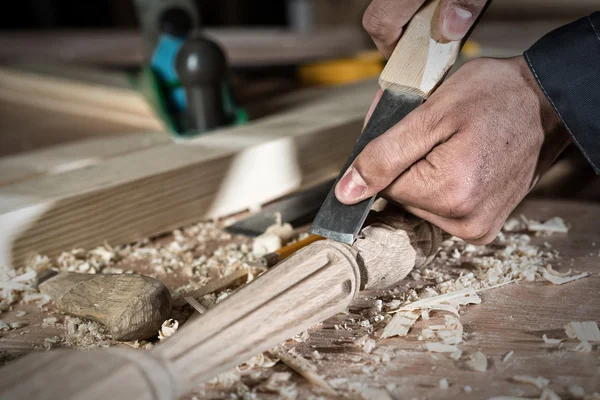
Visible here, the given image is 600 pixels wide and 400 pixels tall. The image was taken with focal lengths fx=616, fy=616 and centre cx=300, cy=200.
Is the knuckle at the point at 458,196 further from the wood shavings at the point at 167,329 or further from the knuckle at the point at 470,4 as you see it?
the wood shavings at the point at 167,329

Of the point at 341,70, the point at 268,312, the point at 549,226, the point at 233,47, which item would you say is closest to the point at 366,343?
the point at 268,312

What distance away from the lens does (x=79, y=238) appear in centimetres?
132

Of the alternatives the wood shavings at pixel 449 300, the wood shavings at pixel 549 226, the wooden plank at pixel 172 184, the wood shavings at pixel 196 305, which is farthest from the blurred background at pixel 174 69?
the wood shavings at pixel 449 300

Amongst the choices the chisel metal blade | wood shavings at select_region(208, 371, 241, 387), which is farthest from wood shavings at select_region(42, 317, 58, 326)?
the chisel metal blade

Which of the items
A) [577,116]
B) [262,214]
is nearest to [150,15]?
[262,214]

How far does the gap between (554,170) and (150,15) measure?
145 centimetres

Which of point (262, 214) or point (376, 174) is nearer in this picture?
point (376, 174)

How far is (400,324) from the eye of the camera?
101 cm

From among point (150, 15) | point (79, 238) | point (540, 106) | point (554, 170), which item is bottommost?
point (554, 170)

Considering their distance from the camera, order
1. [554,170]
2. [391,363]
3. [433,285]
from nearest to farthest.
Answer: [391,363]
[433,285]
[554,170]

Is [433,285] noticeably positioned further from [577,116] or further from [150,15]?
[150,15]

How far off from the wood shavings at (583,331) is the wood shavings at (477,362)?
0.16m

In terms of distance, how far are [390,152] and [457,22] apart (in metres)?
0.24

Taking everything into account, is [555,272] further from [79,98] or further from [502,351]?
[79,98]
